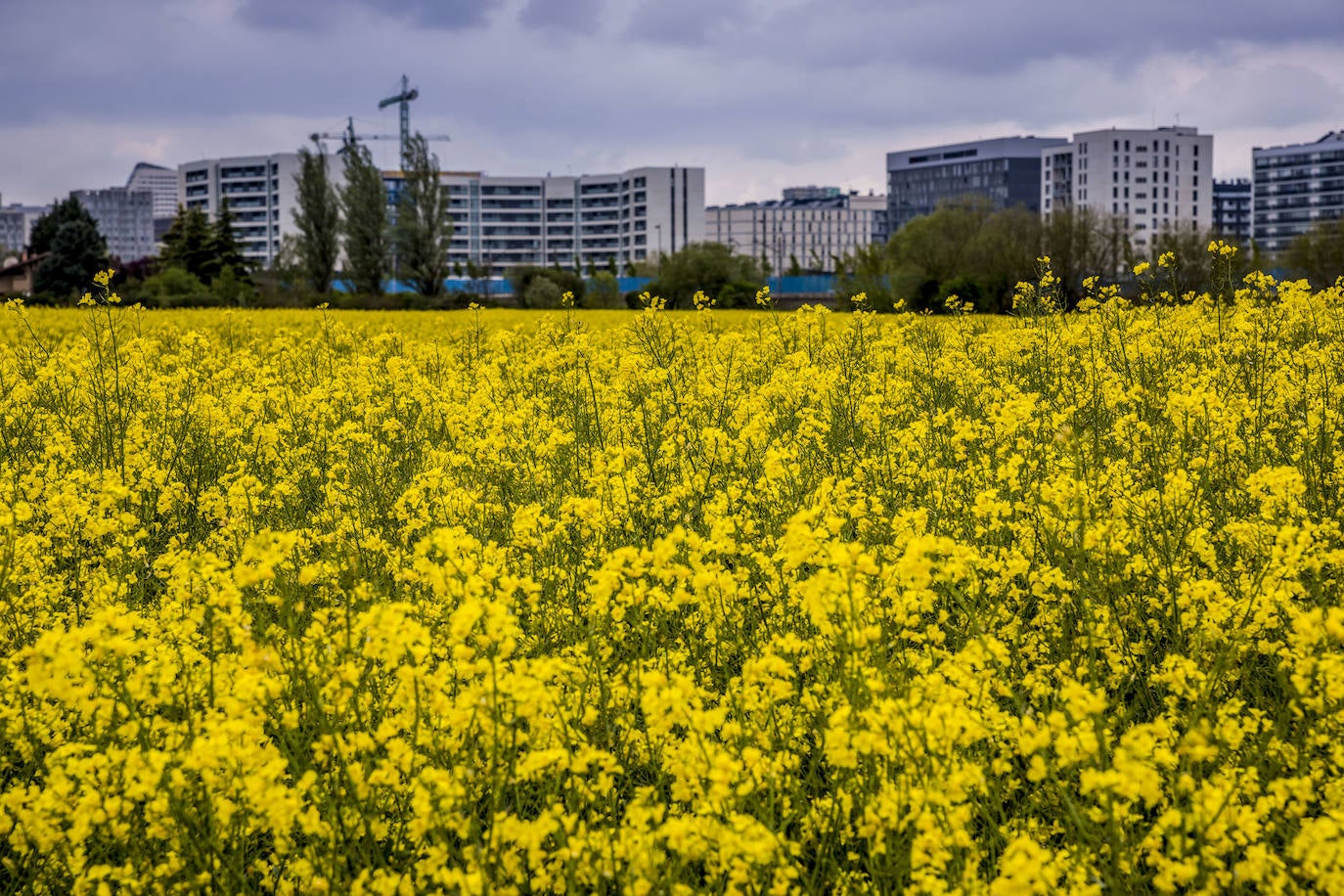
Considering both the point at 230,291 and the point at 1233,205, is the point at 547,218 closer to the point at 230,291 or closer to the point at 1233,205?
the point at 1233,205

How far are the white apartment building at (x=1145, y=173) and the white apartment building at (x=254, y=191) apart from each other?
10426 centimetres

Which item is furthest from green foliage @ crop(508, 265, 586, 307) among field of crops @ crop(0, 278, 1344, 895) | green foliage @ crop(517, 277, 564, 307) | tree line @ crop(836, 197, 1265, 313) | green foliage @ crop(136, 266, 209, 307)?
field of crops @ crop(0, 278, 1344, 895)

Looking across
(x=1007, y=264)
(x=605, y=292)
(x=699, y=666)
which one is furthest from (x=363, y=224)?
(x=699, y=666)

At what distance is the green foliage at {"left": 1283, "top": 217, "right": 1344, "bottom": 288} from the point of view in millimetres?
36906

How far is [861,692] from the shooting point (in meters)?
2.77

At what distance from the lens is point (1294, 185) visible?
170750 millimetres

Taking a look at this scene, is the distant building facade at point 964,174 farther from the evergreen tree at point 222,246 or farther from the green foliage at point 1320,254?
the evergreen tree at point 222,246

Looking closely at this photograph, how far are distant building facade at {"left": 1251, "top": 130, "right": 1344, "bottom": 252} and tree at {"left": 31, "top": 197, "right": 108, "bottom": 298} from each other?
159172 mm

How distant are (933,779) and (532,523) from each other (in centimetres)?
174

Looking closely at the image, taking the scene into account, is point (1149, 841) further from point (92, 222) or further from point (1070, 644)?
point (92, 222)

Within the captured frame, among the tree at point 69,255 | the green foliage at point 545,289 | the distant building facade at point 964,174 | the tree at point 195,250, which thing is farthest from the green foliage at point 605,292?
the distant building facade at point 964,174

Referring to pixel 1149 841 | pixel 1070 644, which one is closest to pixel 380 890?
pixel 1149 841

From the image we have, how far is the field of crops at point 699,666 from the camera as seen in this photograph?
240 cm

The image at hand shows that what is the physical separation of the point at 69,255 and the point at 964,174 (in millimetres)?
135200
